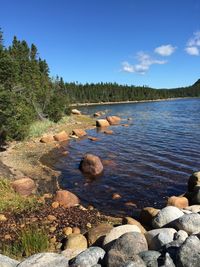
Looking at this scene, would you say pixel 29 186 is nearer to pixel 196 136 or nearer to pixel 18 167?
pixel 18 167

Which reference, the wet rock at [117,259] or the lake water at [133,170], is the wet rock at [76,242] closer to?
the wet rock at [117,259]

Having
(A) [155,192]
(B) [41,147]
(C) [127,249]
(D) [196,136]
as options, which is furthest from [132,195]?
(D) [196,136]

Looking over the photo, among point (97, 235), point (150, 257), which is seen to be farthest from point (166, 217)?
point (150, 257)

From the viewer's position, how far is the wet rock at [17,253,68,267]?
8.55 m

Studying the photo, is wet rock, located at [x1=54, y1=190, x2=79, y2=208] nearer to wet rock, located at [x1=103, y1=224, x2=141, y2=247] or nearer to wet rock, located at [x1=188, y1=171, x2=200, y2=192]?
wet rock, located at [x1=103, y1=224, x2=141, y2=247]

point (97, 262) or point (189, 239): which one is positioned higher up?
point (189, 239)

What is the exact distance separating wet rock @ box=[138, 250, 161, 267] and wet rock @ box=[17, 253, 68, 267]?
221cm

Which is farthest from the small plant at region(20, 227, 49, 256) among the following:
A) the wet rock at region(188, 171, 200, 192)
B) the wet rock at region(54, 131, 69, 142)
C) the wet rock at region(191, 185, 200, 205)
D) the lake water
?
the wet rock at region(54, 131, 69, 142)

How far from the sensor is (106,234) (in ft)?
35.7

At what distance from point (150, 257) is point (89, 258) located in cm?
179

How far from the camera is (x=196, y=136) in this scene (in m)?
36.6

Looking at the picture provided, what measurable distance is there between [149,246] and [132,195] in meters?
7.73

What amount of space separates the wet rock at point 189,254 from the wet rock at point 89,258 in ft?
7.76

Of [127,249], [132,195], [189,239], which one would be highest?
[189,239]
